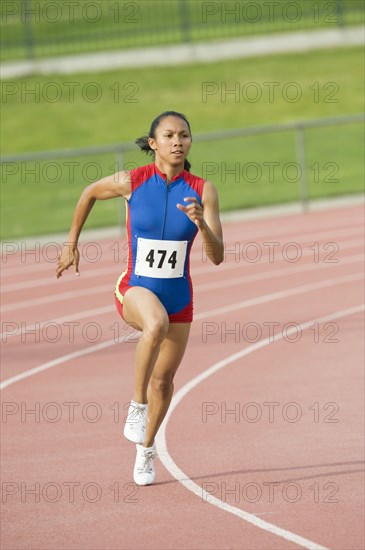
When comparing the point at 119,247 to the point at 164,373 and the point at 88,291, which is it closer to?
the point at 88,291

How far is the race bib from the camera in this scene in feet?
24.4

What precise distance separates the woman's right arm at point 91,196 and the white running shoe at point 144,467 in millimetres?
1192

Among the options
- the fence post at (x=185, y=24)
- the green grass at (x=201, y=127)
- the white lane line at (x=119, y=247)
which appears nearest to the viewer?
the white lane line at (x=119, y=247)

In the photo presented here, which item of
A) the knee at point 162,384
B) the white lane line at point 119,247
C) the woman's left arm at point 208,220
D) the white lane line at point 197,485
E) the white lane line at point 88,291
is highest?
the woman's left arm at point 208,220

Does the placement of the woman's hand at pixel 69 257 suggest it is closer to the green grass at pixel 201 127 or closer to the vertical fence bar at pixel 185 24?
the green grass at pixel 201 127

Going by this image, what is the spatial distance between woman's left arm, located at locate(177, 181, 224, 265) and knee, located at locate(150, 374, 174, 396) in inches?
34.1

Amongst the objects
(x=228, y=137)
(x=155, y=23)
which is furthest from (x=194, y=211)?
(x=155, y=23)

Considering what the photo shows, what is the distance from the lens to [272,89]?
36156mm

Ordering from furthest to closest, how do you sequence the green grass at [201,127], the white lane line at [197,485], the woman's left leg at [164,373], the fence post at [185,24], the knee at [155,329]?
the fence post at [185,24], the green grass at [201,127], the woman's left leg at [164,373], the knee at [155,329], the white lane line at [197,485]

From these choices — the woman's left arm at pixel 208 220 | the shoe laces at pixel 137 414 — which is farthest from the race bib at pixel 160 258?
the shoe laces at pixel 137 414

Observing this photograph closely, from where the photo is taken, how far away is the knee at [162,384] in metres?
7.76

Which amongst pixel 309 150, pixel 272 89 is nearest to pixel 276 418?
pixel 309 150

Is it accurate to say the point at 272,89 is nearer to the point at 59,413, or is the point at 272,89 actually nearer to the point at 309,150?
the point at 309,150

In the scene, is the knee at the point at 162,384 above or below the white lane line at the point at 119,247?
below
